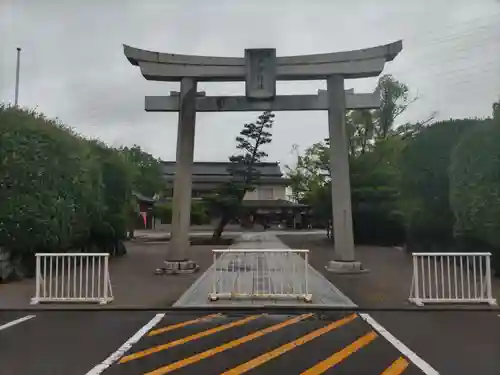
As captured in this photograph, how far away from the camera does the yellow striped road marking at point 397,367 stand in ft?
13.4

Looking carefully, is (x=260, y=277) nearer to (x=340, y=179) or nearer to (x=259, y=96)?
(x=340, y=179)

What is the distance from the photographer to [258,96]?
1117 centimetres

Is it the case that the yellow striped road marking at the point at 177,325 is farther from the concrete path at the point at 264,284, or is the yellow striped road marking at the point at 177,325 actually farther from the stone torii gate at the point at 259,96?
the stone torii gate at the point at 259,96

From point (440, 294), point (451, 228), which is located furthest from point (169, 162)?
point (440, 294)

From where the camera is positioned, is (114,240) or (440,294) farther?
(114,240)

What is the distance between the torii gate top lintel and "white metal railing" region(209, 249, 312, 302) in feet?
14.2

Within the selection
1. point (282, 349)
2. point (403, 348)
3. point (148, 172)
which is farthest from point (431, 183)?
point (148, 172)

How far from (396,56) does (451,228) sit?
565 centimetres

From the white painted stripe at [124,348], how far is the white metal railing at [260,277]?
1.35 meters

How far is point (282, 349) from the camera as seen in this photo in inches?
188

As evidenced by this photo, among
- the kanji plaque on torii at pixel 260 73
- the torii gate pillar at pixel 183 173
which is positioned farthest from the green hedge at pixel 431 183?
the torii gate pillar at pixel 183 173

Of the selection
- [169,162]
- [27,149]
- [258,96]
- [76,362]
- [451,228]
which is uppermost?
[169,162]

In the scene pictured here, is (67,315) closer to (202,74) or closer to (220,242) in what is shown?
(202,74)

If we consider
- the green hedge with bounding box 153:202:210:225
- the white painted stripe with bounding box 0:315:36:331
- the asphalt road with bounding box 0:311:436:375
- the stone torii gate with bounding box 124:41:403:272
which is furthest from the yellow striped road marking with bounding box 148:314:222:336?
the green hedge with bounding box 153:202:210:225
